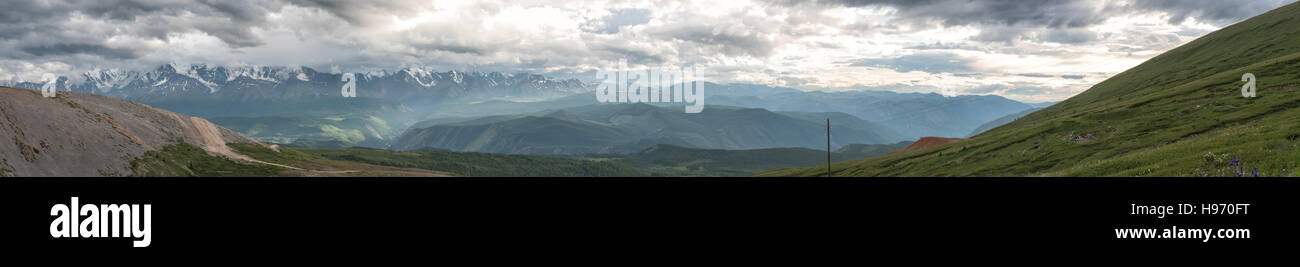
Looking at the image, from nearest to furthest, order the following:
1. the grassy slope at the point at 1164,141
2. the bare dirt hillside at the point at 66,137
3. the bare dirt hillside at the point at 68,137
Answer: the grassy slope at the point at 1164,141 < the bare dirt hillside at the point at 68,137 < the bare dirt hillside at the point at 66,137

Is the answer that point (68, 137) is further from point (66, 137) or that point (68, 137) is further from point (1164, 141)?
point (1164, 141)

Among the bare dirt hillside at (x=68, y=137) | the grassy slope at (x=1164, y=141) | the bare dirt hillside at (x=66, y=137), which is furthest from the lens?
the bare dirt hillside at (x=66, y=137)

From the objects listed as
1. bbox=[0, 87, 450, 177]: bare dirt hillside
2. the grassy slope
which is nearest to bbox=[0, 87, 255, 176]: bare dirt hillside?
bbox=[0, 87, 450, 177]: bare dirt hillside

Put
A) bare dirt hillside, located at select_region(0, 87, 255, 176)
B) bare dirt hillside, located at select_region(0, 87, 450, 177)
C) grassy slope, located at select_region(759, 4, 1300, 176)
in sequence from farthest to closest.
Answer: bare dirt hillside, located at select_region(0, 87, 255, 176)
bare dirt hillside, located at select_region(0, 87, 450, 177)
grassy slope, located at select_region(759, 4, 1300, 176)

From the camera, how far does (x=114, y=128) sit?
487 ft

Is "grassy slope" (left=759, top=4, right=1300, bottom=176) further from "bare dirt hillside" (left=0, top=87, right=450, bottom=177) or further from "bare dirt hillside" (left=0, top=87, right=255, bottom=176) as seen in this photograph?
"bare dirt hillside" (left=0, top=87, right=255, bottom=176)

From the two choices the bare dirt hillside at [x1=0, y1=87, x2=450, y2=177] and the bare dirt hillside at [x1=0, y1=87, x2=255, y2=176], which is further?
the bare dirt hillside at [x1=0, y1=87, x2=255, y2=176]

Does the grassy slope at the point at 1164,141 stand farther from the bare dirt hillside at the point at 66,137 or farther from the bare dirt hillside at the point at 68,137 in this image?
the bare dirt hillside at the point at 66,137

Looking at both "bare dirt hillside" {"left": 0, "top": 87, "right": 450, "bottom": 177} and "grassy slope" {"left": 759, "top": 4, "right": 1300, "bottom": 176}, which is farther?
"bare dirt hillside" {"left": 0, "top": 87, "right": 450, "bottom": 177}

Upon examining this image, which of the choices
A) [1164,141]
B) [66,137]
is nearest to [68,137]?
[66,137]

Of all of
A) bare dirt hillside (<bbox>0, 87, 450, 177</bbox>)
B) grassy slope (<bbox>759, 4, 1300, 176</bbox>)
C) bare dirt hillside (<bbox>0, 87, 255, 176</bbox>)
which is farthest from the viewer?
bare dirt hillside (<bbox>0, 87, 255, 176</bbox>)

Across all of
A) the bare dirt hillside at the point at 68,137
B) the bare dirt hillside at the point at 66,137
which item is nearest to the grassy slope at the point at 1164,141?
the bare dirt hillside at the point at 68,137
